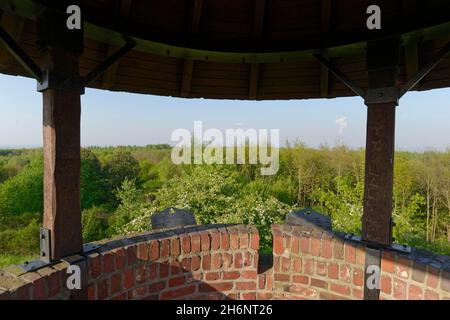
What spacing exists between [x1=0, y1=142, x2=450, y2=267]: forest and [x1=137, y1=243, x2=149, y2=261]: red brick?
11068mm

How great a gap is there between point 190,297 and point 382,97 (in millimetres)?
2716

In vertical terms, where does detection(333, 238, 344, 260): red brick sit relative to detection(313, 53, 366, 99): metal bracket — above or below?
below

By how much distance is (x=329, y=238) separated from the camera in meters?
2.68

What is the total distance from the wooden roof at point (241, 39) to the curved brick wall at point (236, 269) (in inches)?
76.2

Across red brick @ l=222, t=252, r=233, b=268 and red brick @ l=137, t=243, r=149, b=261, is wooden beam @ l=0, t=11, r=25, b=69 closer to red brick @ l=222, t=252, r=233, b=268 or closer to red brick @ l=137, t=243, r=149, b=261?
red brick @ l=137, t=243, r=149, b=261

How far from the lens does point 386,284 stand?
96.2 inches

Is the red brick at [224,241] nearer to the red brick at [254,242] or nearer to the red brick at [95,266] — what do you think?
the red brick at [254,242]

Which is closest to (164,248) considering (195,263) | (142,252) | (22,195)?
(142,252)

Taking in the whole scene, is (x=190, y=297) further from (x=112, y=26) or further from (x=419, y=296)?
(x=112, y=26)

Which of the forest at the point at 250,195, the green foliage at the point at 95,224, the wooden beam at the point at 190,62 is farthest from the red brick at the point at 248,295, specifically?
the green foliage at the point at 95,224

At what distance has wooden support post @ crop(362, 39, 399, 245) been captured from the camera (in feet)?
8.32

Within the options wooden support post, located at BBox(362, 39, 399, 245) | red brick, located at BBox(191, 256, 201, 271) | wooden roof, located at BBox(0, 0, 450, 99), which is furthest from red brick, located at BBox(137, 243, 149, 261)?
wooden support post, located at BBox(362, 39, 399, 245)

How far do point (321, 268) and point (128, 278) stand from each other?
73.1 inches

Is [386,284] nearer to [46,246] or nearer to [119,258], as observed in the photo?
[119,258]
